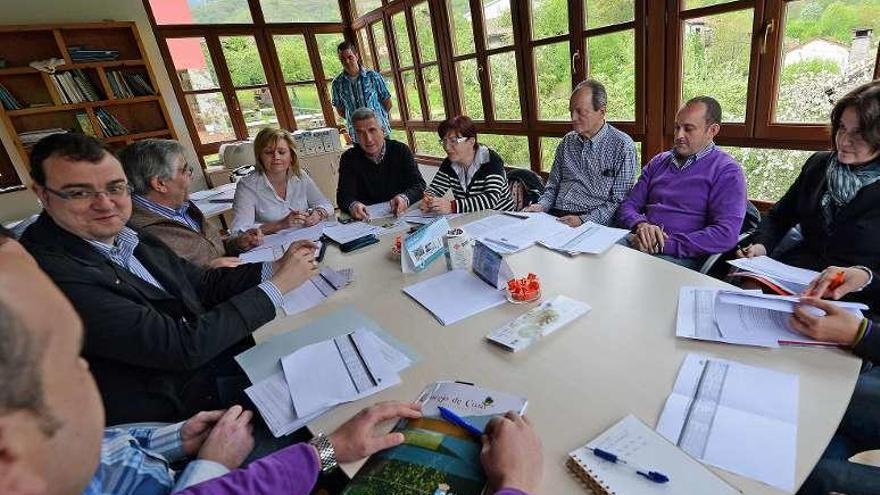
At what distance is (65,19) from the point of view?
3752mm

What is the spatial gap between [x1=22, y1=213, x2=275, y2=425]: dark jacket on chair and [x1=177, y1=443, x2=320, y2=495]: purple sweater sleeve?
46 centimetres

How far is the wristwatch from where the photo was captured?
75cm

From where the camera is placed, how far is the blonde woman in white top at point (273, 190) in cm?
233

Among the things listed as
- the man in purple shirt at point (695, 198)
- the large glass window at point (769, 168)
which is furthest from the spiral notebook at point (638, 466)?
the large glass window at point (769, 168)

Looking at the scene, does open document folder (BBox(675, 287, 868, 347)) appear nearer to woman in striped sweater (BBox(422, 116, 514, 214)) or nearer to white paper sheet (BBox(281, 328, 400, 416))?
white paper sheet (BBox(281, 328, 400, 416))

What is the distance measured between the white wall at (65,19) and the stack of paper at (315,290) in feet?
8.65

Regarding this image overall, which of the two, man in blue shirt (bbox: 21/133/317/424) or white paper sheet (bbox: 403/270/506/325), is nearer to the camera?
man in blue shirt (bbox: 21/133/317/424)

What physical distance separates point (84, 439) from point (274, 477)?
360 mm

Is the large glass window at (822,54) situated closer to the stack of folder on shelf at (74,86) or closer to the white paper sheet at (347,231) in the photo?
the white paper sheet at (347,231)

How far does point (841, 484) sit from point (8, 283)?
1.30m

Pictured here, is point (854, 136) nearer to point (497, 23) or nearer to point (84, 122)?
point (497, 23)

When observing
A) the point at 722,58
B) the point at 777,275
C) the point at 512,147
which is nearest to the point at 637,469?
the point at 777,275

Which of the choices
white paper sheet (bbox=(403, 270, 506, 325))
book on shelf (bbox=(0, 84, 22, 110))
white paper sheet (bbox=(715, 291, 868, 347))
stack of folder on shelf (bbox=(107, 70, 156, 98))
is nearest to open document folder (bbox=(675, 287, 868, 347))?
white paper sheet (bbox=(715, 291, 868, 347))

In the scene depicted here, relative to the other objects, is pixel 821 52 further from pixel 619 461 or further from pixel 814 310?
pixel 619 461
